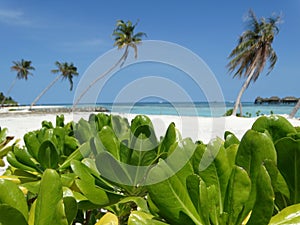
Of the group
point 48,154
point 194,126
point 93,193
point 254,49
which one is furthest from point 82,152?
point 254,49

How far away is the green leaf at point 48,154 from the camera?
903mm

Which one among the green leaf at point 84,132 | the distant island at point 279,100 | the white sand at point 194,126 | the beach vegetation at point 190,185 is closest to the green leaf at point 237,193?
the beach vegetation at point 190,185

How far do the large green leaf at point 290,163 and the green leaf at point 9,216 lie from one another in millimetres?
440

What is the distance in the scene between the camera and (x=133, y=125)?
98 cm

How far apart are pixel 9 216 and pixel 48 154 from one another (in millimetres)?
509

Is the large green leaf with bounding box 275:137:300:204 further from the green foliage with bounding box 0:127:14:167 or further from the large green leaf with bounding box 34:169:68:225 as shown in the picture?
the green foliage with bounding box 0:127:14:167

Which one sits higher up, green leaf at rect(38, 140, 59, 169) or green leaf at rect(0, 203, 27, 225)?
green leaf at rect(38, 140, 59, 169)

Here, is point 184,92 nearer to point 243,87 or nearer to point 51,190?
point 51,190

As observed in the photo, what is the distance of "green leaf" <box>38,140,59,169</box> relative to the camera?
903 mm

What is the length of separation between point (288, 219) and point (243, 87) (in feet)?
62.8

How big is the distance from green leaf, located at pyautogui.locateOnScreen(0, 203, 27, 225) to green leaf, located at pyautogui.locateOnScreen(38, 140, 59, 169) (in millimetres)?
477

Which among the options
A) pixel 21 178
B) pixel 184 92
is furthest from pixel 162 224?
pixel 21 178

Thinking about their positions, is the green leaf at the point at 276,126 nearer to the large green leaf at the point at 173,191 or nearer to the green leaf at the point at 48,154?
the large green leaf at the point at 173,191

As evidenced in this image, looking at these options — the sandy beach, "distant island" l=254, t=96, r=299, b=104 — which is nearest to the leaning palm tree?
the sandy beach
